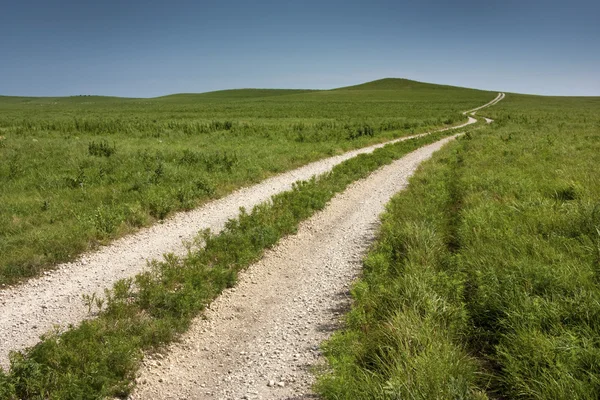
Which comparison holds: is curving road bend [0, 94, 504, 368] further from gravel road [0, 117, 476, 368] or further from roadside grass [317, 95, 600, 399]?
roadside grass [317, 95, 600, 399]

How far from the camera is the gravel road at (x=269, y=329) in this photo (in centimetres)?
423

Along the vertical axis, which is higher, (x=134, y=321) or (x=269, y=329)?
(x=134, y=321)

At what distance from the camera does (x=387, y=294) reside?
5.21m

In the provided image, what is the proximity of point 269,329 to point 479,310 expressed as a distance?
294 cm

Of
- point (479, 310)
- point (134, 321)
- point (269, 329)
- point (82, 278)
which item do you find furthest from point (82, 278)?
point (479, 310)

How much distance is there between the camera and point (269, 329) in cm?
529

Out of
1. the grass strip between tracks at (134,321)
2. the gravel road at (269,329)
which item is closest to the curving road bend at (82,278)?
the grass strip between tracks at (134,321)

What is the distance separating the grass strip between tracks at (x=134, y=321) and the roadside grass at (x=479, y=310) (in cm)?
236

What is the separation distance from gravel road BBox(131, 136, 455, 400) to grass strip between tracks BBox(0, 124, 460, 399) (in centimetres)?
25

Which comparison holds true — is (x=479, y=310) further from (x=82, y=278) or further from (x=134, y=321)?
(x=82, y=278)

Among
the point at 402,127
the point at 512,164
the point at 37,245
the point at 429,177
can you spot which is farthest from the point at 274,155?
the point at 402,127

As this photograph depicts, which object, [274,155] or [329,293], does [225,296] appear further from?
[274,155]

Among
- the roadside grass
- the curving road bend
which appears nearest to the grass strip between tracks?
the curving road bend

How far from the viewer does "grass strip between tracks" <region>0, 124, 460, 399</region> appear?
12.8 ft
